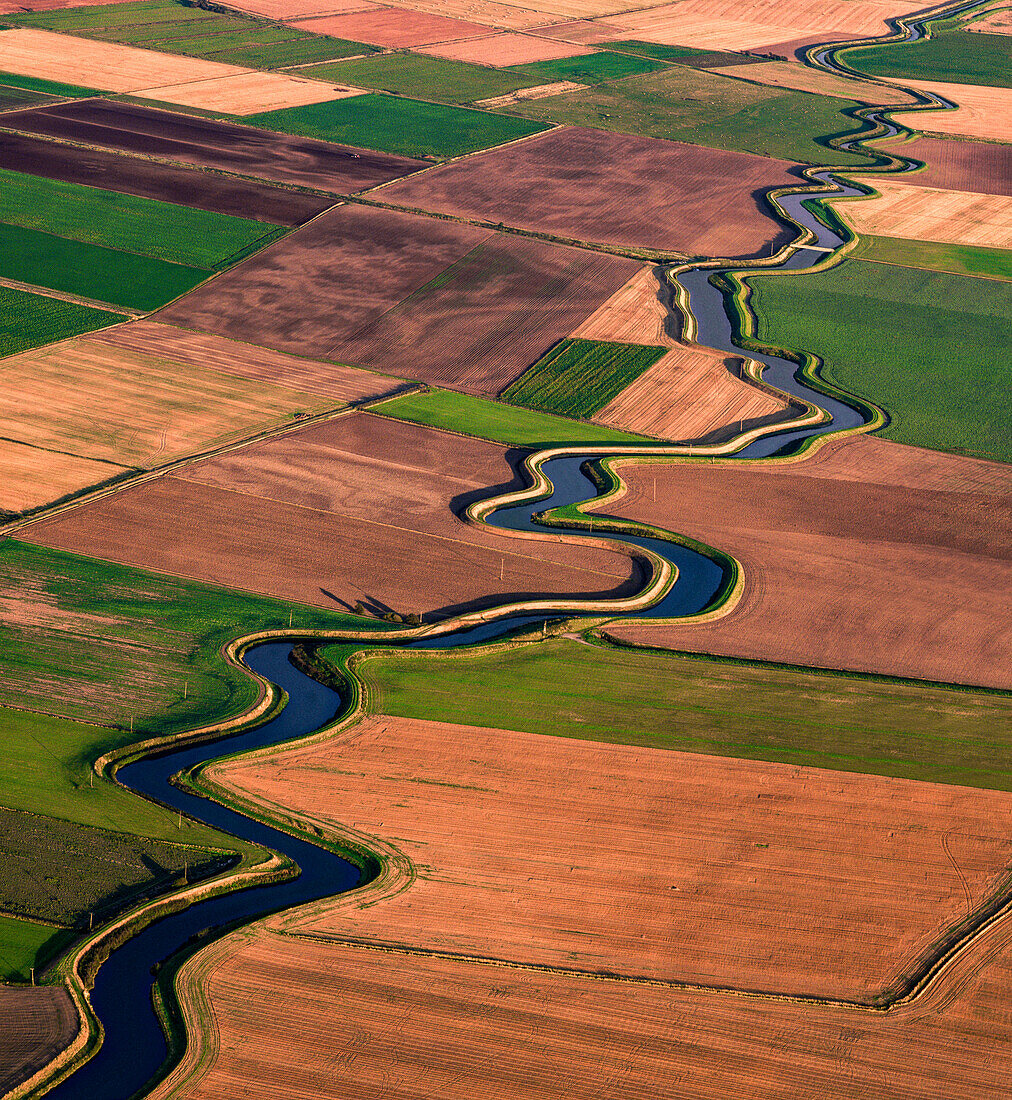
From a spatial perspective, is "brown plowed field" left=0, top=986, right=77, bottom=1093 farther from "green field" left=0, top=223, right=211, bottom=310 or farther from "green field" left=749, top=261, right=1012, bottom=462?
"green field" left=0, top=223, right=211, bottom=310

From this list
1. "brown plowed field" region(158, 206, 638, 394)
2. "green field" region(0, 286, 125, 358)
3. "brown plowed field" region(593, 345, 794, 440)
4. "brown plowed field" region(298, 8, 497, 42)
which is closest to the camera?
"brown plowed field" region(593, 345, 794, 440)

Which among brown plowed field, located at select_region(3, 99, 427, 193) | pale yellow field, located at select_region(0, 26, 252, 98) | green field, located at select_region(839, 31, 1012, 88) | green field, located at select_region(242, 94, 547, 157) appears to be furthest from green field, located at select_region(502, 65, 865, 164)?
pale yellow field, located at select_region(0, 26, 252, 98)

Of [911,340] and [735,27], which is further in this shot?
[735,27]

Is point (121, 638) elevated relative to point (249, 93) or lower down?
lower down

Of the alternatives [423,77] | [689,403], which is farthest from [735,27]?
[689,403]

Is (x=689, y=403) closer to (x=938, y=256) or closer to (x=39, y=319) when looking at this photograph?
(x=938, y=256)

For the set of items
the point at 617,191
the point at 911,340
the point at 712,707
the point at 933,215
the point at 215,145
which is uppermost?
the point at 215,145

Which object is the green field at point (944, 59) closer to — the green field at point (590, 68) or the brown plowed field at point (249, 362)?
the green field at point (590, 68)
